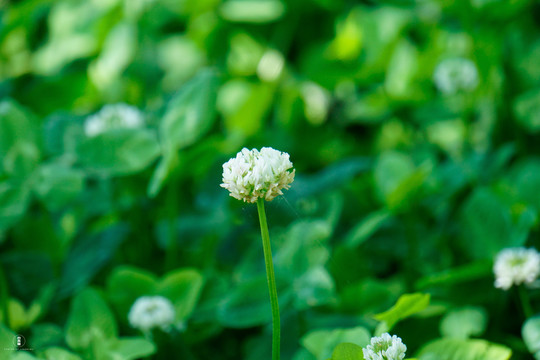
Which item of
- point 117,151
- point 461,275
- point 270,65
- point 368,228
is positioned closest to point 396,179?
point 368,228

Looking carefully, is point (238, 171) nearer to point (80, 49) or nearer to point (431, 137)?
point (431, 137)

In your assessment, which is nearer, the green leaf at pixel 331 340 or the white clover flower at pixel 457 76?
the green leaf at pixel 331 340

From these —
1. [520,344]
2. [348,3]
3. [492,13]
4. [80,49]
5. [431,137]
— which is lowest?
[520,344]

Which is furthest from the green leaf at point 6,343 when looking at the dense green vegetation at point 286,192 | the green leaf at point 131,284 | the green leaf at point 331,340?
the green leaf at point 331,340

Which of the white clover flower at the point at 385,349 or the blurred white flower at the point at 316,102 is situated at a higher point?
the blurred white flower at the point at 316,102

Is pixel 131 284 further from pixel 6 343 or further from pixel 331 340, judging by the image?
pixel 331 340

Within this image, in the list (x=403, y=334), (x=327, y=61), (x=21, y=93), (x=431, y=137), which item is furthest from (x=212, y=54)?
(x=403, y=334)

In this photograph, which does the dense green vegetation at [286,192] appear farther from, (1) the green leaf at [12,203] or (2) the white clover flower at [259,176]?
(2) the white clover flower at [259,176]

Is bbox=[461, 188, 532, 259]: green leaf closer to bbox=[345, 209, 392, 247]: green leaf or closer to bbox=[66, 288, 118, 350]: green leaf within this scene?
bbox=[345, 209, 392, 247]: green leaf
